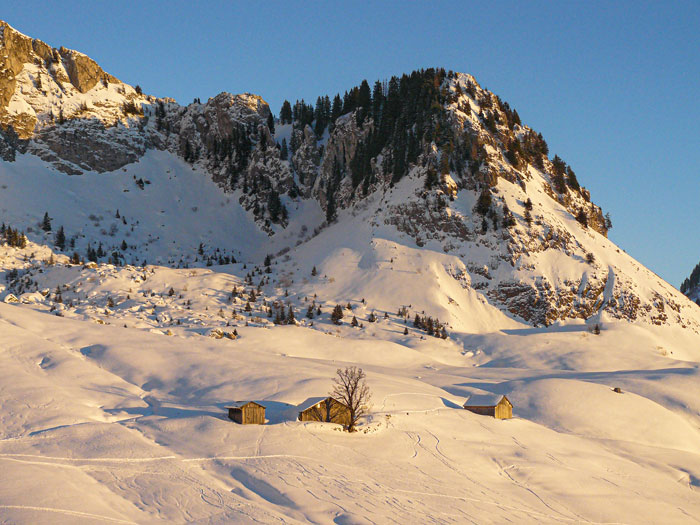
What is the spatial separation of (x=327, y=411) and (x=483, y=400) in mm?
14003

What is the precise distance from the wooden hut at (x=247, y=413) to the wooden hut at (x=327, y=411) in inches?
110

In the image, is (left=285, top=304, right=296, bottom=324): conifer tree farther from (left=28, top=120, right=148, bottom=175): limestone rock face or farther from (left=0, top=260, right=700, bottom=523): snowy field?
(left=28, top=120, right=148, bottom=175): limestone rock face

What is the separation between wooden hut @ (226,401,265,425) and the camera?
37125 mm

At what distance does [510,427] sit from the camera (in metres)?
44.0

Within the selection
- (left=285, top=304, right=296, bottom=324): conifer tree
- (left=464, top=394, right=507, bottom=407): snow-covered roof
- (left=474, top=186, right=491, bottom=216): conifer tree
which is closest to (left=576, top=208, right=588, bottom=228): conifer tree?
(left=474, top=186, right=491, bottom=216): conifer tree

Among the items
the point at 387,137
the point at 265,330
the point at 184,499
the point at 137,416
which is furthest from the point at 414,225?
the point at 184,499

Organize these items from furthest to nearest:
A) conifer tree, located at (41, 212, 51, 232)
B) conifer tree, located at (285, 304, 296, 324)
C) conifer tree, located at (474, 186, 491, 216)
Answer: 1. conifer tree, located at (41, 212, 51, 232)
2. conifer tree, located at (474, 186, 491, 216)
3. conifer tree, located at (285, 304, 296, 324)

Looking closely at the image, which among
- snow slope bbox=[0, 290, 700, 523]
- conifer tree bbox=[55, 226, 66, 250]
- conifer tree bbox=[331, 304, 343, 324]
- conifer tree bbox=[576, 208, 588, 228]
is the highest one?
conifer tree bbox=[576, 208, 588, 228]

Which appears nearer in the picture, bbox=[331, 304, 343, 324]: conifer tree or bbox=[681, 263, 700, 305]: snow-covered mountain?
bbox=[331, 304, 343, 324]: conifer tree

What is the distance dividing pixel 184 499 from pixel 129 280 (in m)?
52.4

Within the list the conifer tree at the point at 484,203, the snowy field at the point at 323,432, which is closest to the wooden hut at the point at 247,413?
the snowy field at the point at 323,432

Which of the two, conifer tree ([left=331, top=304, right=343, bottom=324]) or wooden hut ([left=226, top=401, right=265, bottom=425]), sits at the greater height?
conifer tree ([left=331, top=304, right=343, bottom=324])

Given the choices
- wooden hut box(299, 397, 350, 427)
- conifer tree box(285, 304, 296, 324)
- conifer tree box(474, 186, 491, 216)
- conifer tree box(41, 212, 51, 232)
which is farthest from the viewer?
conifer tree box(41, 212, 51, 232)

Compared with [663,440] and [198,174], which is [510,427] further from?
[198,174]
